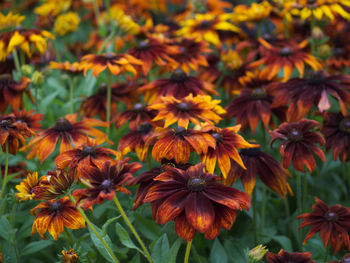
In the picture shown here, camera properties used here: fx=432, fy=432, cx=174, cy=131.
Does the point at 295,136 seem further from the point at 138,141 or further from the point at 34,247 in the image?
the point at 34,247

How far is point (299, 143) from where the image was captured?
38.0 inches

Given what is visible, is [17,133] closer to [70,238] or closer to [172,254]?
[70,238]

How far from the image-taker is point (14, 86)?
122 cm

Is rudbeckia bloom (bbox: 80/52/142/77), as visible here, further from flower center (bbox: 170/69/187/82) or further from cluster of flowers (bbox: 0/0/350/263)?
flower center (bbox: 170/69/187/82)

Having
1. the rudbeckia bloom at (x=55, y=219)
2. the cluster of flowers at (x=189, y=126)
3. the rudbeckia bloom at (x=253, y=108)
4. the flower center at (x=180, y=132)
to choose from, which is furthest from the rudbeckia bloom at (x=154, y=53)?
the rudbeckia bloom at (x=55, y=219)

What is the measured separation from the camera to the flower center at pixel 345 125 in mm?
1068

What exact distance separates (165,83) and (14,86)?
428mm

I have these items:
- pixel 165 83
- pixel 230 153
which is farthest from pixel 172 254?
pixel 165 83

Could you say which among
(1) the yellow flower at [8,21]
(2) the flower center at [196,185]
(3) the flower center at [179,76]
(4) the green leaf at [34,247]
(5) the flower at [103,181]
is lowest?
Answer: (4) the green leaf at [34,247]

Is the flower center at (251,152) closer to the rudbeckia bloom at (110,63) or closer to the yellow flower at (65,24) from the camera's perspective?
the rudbeckia bloom at (110,63)

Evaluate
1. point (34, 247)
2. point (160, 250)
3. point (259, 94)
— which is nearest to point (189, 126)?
point (259, 94)

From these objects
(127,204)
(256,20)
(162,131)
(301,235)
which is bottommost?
(301,235)

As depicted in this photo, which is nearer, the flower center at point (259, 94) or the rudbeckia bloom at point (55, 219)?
the rudbeckia bloom at point (55, 219)

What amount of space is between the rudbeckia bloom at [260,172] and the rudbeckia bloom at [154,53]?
43cm
